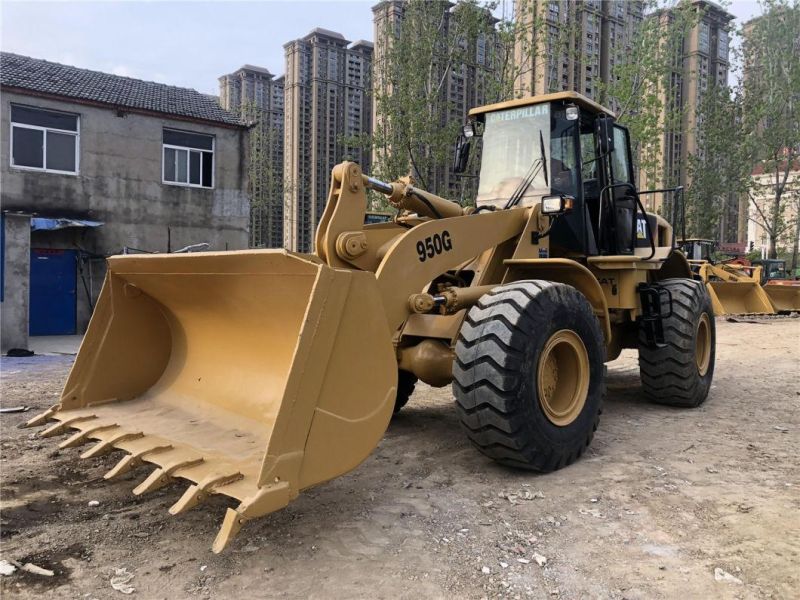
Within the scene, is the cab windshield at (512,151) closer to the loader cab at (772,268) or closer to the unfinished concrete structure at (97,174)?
the unfinished concrete structure at (97,174)

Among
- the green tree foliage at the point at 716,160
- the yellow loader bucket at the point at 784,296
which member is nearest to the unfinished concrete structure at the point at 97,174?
the yellow loader bucket at the point at 784,296

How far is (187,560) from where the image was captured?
298 centimetres

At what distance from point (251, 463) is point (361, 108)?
26437 millimetres

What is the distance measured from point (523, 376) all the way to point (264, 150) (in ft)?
98.6

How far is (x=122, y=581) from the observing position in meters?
2.78

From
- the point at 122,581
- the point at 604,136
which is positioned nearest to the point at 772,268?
the point at 604,136

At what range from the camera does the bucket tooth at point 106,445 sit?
3434 mm

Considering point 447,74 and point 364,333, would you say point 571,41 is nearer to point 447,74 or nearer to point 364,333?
point 447,74

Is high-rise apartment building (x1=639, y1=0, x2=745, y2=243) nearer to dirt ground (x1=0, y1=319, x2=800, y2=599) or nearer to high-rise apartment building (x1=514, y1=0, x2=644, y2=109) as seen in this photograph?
high-rise apartment building (x1=514, y1=0, x2=644, y2=109)

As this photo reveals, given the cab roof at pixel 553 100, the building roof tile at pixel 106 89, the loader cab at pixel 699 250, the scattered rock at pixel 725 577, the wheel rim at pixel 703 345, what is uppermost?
the building roof tile at pixel 106 89

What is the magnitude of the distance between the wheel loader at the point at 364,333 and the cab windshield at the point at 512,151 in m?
0.02

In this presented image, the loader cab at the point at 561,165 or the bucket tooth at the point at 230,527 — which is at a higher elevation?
the loader cab at the point at 561,165

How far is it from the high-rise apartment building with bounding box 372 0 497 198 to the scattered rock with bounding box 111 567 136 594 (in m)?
17.9

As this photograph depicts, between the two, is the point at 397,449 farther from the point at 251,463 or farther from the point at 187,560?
the point at 187,560
